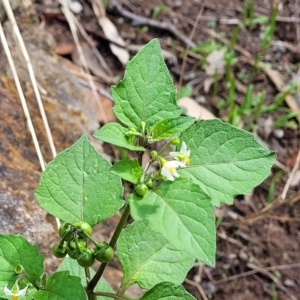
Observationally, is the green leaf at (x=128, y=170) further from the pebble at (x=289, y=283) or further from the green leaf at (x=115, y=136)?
the pebble at (x=289, y=283)

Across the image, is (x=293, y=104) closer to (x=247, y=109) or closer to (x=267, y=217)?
(x=247, y=109)

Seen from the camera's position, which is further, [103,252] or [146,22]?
[146,22]

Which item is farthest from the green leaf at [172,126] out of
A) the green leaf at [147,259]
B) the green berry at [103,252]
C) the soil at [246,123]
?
the soil at [246,123]

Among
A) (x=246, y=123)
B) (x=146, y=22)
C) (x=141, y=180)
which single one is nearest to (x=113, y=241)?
(x=141, y=180)

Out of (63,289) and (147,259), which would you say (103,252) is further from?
(147,259)

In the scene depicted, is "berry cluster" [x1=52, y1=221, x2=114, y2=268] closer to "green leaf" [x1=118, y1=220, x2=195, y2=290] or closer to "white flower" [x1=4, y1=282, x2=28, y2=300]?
"white flower" [x1=4, y1=282, x2=28, y2=300]
